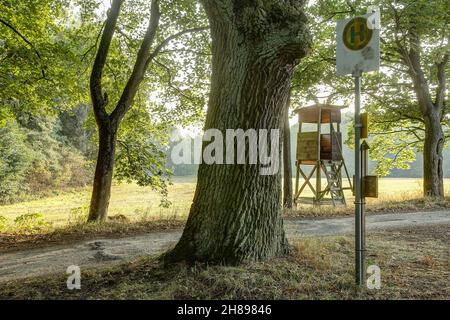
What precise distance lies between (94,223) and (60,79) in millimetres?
4720

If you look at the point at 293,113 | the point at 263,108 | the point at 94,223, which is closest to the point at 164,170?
the point at 94,223

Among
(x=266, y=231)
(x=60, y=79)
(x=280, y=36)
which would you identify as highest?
(x=60, y=79)

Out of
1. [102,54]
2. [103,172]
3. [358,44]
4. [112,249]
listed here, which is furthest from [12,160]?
[358,44]

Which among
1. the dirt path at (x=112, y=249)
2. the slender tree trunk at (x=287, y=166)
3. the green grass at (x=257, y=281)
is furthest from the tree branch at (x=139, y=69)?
the green grass at (x=257, y=281)

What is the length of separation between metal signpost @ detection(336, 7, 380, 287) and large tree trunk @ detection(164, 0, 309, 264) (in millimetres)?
536

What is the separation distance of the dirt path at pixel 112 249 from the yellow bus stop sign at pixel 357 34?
4156 mm

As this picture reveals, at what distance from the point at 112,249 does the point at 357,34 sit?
Answer: 220 inches

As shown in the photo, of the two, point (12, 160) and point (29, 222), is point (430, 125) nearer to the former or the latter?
point (29, 222)

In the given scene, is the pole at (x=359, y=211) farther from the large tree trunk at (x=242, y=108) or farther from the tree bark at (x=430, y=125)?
the tree bark at (x=430, y=125)

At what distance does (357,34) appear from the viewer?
163 inches

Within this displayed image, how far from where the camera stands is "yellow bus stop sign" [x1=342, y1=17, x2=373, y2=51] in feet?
13.4

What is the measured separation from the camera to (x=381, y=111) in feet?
61.8
